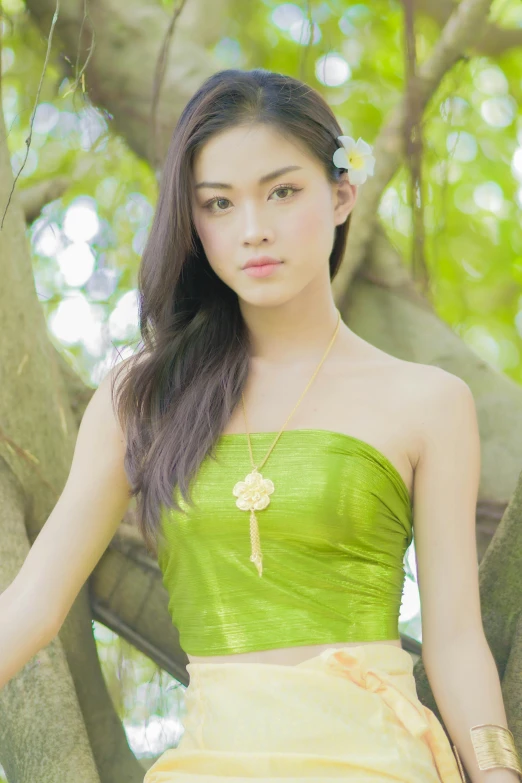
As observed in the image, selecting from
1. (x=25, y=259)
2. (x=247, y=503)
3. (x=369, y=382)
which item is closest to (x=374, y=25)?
(x=25, y=259)

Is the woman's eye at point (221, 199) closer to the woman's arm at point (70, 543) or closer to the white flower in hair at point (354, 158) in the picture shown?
the white flower in hair at point (354, 158)

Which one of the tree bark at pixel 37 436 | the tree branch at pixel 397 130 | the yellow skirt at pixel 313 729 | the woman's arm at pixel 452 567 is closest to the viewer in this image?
the yellow skirt at pixel 313 729

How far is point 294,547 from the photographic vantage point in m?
1.67

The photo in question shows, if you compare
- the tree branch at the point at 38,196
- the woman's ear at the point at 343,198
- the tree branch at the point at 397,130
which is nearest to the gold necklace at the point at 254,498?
the woman's ear at the point at 343,198

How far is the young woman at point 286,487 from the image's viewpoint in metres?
1.56

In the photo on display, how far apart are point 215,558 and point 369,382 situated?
1.32ft

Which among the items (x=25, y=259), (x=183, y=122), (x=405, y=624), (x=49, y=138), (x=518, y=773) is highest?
(x=49, y=138)

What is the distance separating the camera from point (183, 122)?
5.99 feet

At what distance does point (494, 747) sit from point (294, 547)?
421 millimetres

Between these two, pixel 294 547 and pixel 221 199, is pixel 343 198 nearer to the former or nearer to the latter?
pixel 221 199

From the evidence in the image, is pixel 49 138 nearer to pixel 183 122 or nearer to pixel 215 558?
pixel 183 122

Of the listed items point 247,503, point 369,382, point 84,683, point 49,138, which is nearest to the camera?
point 247,503

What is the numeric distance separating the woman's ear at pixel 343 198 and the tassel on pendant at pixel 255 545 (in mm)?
572

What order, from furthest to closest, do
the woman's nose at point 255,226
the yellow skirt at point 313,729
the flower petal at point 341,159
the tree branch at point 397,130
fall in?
the tree branch at point 397,130, the flower petal at point 341,159, the woman's nose at point 255,226, the yellow skirt at point 313,729
